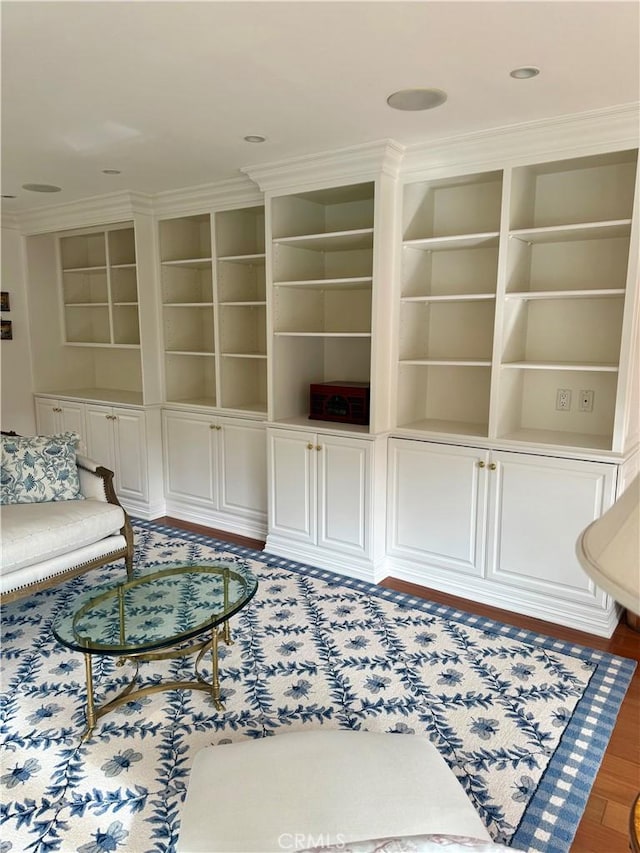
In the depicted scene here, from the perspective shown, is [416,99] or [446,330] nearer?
[416,99]

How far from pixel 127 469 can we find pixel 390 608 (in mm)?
2621

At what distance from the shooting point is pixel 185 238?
4.70 meters

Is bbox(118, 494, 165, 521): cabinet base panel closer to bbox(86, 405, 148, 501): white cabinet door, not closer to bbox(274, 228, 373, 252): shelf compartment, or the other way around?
bbox(86, 405, 148, 501): white cabinet door

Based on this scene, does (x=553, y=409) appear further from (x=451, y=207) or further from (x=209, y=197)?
(x=209, y=197)

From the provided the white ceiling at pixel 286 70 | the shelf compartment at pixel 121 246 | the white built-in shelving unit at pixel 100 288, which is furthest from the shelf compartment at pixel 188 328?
the white ceiling at pixel 286 70

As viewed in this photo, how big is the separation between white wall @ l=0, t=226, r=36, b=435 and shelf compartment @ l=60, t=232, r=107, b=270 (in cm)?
36

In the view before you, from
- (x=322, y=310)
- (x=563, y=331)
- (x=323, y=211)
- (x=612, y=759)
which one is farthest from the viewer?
(x=322, y=310)

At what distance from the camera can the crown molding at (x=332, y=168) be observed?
10.4 feet

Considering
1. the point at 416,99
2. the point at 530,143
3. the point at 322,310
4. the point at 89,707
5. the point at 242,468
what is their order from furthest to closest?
the point at 242,468 < the point at 322,310 < the point at 530,143 < the point at 416,99 < the point at 89,707

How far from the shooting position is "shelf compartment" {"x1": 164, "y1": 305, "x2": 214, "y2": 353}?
4.70m

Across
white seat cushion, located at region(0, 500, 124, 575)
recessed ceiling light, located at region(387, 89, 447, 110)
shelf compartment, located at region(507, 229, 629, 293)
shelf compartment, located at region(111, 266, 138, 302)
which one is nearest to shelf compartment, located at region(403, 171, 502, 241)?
shelf compartment, located at region(507, 229, 629, 293)

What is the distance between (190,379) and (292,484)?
160 cm

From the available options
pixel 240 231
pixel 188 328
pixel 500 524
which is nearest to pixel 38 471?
pixel 188 328

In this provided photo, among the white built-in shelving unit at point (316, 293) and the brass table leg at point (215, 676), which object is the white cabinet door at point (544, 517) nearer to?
the white built-in shelving unit at point (316, 293)
